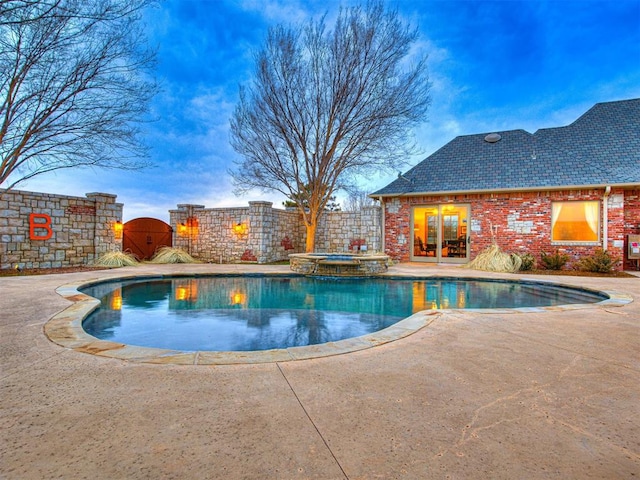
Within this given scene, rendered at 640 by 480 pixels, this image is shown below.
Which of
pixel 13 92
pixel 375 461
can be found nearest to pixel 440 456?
pixel 375 461

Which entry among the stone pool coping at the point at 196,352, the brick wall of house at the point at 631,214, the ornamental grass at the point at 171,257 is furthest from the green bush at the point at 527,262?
the ornamental grass at the point at 171,257

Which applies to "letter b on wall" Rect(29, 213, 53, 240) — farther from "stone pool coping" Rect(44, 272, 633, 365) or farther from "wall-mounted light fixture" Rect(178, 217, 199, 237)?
"stone pool coping" Rect(44, 272, 633, 365)

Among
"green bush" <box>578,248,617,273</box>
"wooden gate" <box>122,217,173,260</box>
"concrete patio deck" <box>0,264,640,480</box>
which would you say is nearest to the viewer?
"concrete patio deck" <box>0,264,640,480</box>

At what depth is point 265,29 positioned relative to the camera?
36.9 feet

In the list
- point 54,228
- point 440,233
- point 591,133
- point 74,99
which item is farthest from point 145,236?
point 591,133

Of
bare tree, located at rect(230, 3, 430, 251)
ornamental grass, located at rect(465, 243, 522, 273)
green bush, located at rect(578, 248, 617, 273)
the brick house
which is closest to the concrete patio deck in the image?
ornamental grass, located at rect(465, 243, 522, 273)

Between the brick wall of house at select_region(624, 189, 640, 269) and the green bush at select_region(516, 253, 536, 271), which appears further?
the brick wall of house at select_region(624, 189, 640, 269)

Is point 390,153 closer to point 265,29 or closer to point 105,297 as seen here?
point 265,29

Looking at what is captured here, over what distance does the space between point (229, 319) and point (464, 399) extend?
3.78 meters

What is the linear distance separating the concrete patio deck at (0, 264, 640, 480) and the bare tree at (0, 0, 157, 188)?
7.03 m

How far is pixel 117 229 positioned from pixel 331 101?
8668 mm

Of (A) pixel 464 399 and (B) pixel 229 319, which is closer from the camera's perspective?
(A) pixel 464 399

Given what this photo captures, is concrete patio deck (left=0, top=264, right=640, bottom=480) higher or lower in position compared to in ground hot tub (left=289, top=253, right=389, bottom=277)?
lower

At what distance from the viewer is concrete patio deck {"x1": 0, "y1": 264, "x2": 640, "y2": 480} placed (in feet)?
4.59
